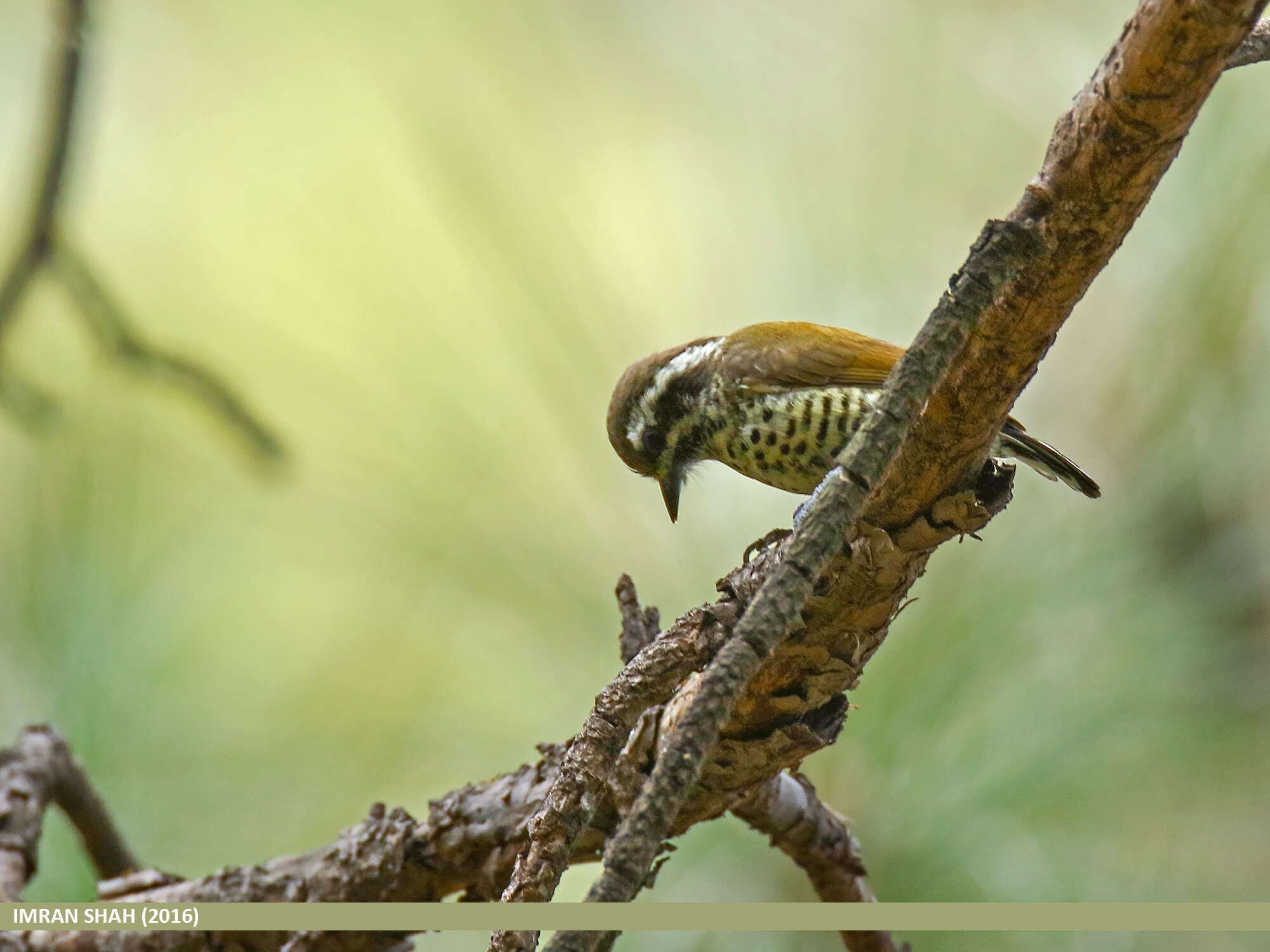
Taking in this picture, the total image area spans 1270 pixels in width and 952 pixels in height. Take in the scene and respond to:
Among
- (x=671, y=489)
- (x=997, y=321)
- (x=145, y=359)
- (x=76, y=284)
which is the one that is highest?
(x=76, y=284)

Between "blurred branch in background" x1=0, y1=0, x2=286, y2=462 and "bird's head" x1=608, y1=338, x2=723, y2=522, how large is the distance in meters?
0.44


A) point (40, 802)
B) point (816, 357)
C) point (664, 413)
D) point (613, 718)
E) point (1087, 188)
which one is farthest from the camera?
point (40, 802)

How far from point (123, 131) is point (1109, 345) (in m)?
1.39

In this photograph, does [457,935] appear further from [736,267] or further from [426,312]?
[736,267]

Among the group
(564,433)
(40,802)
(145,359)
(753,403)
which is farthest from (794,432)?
(40,802)

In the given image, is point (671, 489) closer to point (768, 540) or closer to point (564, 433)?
point (564, 433)

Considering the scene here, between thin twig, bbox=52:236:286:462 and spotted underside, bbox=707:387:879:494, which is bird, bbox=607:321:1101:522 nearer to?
spotted underside, bbox=707:387:879:494

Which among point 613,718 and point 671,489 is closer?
point 613,718

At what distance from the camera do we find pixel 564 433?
1.34 metres

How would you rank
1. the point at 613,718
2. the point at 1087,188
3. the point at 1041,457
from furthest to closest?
the point at 1041,457 < the point at 613,718 < the point at 1087,188

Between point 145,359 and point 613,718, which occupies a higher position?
point 145,359

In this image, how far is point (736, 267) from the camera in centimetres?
130

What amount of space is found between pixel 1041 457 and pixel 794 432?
0.28m

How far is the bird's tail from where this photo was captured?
89 centimetres
